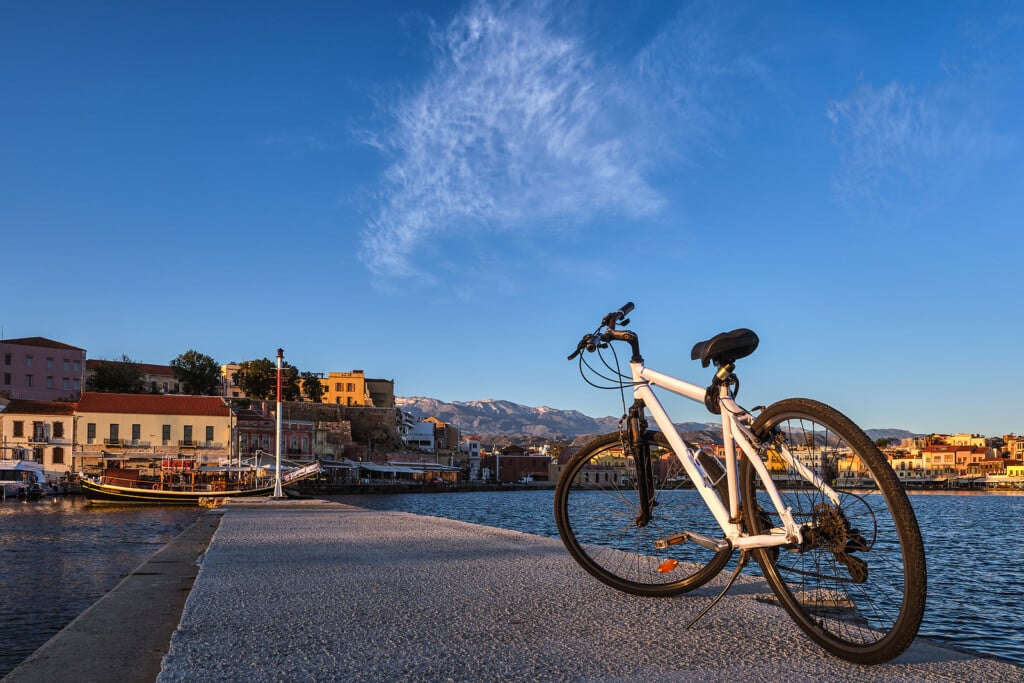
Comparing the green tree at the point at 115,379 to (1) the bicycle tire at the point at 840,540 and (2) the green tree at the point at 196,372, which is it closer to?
(2) the green tree at the point at 196,372

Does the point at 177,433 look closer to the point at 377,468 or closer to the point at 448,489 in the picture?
the point at 377,468

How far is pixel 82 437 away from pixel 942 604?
57315 mm

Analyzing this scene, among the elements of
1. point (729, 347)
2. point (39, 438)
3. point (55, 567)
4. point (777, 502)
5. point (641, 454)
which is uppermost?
point (39, 438)

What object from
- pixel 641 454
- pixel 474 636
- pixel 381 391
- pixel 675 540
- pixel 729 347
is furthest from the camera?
pixel 381 391

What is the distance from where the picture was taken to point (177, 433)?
186ft

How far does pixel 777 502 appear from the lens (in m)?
2.98

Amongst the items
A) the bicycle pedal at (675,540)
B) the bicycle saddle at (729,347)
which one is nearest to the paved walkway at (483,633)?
the bicycle pedal at (675,540)

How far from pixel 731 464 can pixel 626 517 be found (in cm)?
137

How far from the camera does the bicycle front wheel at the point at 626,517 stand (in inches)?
164

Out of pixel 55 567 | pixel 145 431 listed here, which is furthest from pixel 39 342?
pixel 55 567

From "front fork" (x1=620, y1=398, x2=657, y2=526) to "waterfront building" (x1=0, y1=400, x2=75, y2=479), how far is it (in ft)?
198

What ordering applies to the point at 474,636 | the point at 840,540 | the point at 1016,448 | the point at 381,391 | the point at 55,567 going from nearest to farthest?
the point at 840,540 → the point at 474,636 → the point at 55,567 → the point at 381,391 → the point at 1016,448

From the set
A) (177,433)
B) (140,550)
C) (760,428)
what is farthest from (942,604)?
(177,433)

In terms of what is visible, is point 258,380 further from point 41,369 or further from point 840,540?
point 840,540
